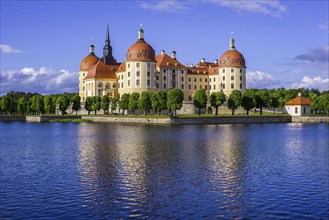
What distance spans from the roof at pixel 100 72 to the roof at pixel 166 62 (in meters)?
11.9

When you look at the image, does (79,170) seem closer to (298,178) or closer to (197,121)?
(298,178)

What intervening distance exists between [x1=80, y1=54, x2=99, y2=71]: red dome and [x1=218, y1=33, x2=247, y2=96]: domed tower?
33836mm

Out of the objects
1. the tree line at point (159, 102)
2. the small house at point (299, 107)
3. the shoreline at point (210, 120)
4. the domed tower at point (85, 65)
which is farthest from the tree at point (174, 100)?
the domed tower at point (85, 65)

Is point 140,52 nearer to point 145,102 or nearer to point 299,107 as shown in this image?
point 145,102

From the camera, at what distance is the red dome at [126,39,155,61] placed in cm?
10394

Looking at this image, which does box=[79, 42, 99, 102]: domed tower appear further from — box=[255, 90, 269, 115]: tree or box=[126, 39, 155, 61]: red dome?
box=[255, 90, 269, 115]: tree

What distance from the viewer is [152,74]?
105 metres

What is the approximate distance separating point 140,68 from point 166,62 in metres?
10.3

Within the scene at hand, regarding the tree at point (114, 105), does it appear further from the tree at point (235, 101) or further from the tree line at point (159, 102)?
the tree at point (235, 101)

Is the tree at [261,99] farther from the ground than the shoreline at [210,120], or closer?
farther from the ground

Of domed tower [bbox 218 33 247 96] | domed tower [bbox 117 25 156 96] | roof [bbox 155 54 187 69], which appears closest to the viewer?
domed tower [bbox 117 25 156 96]

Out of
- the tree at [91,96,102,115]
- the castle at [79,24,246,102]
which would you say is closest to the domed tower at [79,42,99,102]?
the castle at [79,24,246,102]

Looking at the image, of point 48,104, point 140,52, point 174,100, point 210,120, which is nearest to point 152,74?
point 140,52

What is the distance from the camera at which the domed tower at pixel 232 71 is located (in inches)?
4301
